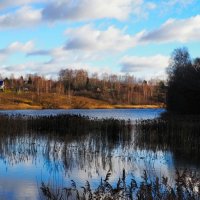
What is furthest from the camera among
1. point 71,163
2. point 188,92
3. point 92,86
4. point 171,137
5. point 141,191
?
point 92,86

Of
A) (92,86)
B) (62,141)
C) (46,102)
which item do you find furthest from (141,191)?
(92,86)

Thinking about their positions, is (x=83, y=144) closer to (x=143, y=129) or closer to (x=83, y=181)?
(x=143, y=129)

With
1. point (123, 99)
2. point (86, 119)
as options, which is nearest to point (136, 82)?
point (123, 99)

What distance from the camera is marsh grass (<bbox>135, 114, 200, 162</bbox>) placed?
15109mm

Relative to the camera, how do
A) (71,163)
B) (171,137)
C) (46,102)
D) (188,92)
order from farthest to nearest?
(46,102), (188,92), (171,137), (71,163)

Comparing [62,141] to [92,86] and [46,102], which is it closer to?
[46,102]

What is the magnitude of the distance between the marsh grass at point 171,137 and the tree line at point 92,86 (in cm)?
9785

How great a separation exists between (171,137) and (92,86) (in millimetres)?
121986

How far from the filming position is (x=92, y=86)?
456 feet

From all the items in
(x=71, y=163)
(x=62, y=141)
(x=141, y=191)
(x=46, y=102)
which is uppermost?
(x=46, y=102)

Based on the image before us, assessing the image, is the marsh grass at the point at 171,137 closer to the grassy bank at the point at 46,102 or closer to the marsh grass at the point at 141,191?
the marsh grass at the point at 141,191

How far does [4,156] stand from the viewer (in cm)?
1373

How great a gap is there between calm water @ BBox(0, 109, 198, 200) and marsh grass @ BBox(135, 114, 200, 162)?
1.75ft

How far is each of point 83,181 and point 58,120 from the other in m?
12.2
